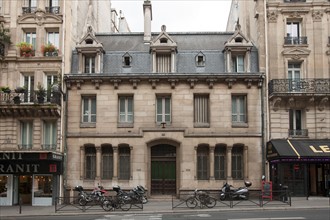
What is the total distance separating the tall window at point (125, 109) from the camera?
26.5 meters

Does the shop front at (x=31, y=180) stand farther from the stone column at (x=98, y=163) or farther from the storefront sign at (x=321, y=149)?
the storefront sign at (x=321, y=149)

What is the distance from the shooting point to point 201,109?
87.0 feet

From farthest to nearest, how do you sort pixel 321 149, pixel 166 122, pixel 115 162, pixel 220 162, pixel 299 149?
pixel 166 122 → pixel 220 162 → pixel 115 162 → pixel 321 149 → pixel 299 149

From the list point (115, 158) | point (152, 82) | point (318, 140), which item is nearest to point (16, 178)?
point (115, 158)

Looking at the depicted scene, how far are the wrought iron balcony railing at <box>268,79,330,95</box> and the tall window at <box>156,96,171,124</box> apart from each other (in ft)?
20.0

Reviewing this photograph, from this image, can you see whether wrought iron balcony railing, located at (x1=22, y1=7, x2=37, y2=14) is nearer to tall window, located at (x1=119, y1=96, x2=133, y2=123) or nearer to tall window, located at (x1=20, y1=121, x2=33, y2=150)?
tall window, located at (x1=20, y1=121, x2=33, y2=150)

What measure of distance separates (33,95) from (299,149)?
15359 millimetres

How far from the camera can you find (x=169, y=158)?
26.6 metres

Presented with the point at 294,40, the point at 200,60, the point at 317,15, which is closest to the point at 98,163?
the point at 200,60

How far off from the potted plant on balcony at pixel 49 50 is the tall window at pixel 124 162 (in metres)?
7.00

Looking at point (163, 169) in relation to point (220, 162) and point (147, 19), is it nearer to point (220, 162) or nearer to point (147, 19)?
point (220, 162)

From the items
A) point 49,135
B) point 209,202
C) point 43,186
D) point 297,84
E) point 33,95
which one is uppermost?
point 297,84

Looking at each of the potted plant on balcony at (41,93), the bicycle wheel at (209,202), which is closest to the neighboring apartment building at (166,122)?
the potted plant on balcony at (41,93)

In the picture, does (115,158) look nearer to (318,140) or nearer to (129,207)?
(129,207)
